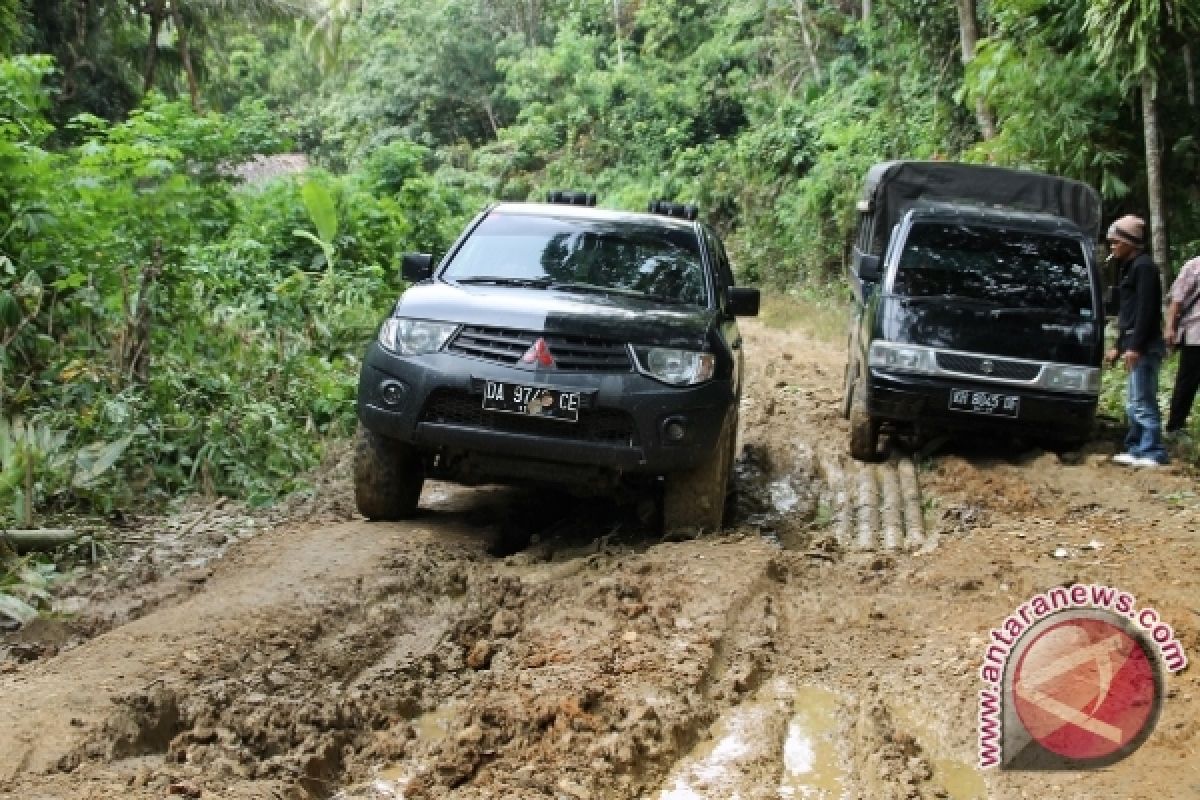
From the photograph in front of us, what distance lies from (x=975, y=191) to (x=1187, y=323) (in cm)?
349

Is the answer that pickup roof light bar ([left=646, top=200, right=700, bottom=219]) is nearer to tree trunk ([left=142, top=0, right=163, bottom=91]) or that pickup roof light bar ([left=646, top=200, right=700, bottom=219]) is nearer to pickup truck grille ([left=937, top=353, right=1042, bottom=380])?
pickup truck grille ([left=937, top=353, right=1042, bottom=380])

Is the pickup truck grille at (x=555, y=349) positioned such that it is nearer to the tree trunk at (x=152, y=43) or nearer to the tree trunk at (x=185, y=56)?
the tree trunk at (x=152, y=43)

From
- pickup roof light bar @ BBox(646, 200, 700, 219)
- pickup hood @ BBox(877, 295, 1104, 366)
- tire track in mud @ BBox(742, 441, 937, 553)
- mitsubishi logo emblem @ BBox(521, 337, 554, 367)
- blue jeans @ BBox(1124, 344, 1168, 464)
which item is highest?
pickup roof light bar @ BBox(646, 200, 700, 219)

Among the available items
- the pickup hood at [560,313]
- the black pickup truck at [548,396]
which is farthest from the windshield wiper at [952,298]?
the pickup hood at [560,313]

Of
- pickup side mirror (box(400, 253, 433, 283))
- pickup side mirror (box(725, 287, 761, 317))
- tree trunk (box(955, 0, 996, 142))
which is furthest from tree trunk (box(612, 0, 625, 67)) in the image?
pickup side mirror (box(400, 253, 433, 283))

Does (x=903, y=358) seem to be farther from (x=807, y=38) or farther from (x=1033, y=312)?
(x=807, y=38)

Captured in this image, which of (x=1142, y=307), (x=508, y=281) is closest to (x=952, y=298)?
(x=1142, y=307)

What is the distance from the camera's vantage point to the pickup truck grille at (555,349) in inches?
225

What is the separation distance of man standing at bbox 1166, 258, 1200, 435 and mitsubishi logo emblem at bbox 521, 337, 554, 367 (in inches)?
215

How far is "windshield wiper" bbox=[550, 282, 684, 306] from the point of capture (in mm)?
6482

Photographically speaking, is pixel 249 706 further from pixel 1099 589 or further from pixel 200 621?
pixel 1099 589

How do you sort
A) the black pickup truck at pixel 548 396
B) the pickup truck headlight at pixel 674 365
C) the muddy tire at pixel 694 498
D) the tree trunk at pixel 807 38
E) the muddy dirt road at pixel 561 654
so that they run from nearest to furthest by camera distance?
the muddy dirt road at pixel 561 654
the black pickup truck at pixel 548 396
the pickup truck headlight at pixel 674 365
the muddy tire at pixel 694 498
the tree trunk at pixel 807 38

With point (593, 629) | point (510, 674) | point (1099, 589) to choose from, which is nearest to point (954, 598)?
point (1099, 589)

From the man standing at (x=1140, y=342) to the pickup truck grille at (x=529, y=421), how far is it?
4540mm
